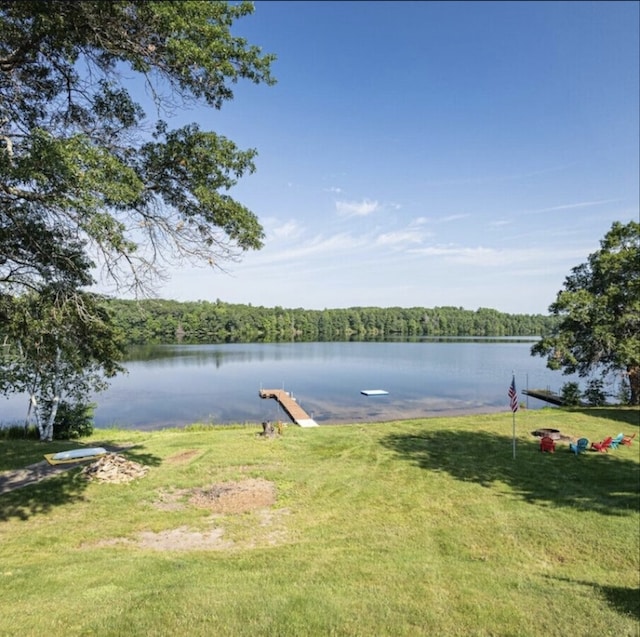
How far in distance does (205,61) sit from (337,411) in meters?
25.5

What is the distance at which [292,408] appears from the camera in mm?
28859

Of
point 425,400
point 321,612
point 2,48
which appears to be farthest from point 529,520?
point 425,400

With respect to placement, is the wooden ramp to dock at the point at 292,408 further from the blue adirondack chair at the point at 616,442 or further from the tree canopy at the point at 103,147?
the tree canopy at the point at 103,147

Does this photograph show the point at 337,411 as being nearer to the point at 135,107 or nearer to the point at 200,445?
the point at 200,445

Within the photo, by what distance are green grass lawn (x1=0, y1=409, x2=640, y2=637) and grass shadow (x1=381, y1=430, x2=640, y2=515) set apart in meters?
0.08

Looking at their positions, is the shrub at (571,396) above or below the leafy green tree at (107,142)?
below

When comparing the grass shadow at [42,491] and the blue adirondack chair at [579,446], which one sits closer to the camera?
the grass shadow at [42,491]

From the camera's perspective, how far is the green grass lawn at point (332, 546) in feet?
17.7

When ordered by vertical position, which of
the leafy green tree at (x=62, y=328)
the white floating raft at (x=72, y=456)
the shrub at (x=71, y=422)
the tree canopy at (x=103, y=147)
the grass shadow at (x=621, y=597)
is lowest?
the shrub at (x=71, y=422)

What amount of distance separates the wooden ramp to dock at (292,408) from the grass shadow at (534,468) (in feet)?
24.9

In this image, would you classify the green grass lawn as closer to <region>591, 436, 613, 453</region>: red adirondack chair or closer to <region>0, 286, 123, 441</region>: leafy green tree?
<region>591, 436, 613, 453</region>: red adirondack chair

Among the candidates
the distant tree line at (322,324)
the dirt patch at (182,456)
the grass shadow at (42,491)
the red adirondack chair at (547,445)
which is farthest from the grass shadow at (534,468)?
the distant tree line at (322,324)

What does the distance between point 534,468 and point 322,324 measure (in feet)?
439

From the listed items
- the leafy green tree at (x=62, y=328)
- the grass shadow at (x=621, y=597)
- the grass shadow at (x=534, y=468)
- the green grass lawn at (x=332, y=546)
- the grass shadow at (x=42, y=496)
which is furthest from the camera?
the grass shadow at (x=534, y=468)
